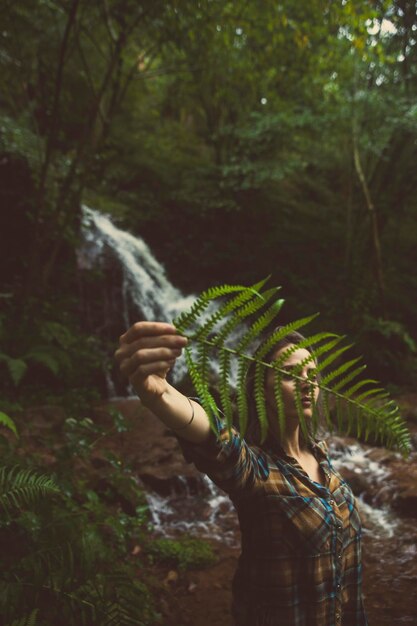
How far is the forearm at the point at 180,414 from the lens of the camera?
A: 1075 mm

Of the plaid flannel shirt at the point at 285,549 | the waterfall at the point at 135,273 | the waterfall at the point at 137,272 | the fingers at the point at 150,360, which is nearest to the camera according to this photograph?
the fingers at the point at 150,360

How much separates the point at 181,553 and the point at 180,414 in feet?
12.0

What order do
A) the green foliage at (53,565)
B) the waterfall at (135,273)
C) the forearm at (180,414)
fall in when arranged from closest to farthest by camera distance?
the forearm at (180,414)
the green foliage at (53,565)
the waterfall at (135,273)

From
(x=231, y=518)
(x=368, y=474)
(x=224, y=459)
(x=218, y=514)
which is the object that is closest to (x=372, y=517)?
(x=368, y=474)

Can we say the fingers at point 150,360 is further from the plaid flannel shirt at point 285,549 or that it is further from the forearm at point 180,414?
the plaid flannel shirt at point 285,549

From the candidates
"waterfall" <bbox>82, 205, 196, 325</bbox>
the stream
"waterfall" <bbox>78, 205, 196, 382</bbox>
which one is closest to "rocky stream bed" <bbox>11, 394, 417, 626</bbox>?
the stream

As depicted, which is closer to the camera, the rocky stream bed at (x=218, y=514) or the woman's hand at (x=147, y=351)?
the woman's hand at (x=147, y=351)

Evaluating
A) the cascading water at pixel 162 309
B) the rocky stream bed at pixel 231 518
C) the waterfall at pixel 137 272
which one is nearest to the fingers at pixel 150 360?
the rocky stream bed at pixel 231 518

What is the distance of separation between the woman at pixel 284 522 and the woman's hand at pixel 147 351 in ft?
0.69

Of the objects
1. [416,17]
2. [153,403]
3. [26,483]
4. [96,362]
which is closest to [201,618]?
[26,483]

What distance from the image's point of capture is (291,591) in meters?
1.48

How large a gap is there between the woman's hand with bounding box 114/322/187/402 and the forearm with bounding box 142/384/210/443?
0.08 meters

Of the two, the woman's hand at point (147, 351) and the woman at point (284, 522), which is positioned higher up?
the woman's hand at point (147, 351)

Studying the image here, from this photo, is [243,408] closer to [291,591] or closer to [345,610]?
[291,591]
